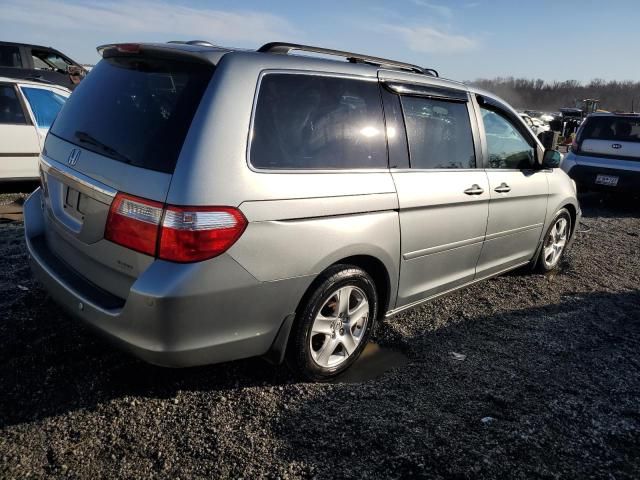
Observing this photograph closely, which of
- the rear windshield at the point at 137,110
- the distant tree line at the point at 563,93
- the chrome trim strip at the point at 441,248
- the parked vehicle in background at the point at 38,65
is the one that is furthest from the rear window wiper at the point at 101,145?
the distant tree line at the point at 563,93

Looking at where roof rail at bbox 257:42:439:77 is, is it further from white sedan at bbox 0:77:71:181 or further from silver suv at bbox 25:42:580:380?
white sedan at bbox 0:77:71:181

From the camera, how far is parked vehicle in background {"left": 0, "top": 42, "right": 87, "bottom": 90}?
1171cm

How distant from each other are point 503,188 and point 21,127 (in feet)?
20.0

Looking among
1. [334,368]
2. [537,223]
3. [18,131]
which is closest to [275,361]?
[334,368]

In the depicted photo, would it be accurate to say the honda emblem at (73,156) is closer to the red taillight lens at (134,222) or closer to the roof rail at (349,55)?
the red taillight lens at (134,222)

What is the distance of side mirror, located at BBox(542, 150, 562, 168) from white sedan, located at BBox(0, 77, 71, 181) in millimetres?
5769

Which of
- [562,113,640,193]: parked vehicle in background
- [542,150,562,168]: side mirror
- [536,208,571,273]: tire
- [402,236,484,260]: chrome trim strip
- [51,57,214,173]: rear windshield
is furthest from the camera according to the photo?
[562,113,640,193]: parked vehicle in background

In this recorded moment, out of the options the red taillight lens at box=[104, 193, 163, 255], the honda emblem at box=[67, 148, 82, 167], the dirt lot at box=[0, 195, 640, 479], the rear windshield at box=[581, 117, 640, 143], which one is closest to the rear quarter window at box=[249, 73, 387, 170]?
the red taillight lens at box=[104, 193, 163, 255]

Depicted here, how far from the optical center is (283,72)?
2562mm

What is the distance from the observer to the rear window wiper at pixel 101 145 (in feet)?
7.85

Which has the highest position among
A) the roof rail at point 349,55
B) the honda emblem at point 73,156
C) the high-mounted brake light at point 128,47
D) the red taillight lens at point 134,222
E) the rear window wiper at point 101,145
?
the roof rail at point 349,55

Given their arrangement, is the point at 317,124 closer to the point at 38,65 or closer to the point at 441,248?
the point at 441,248

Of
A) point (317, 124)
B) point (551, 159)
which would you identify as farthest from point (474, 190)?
point (317, 124)

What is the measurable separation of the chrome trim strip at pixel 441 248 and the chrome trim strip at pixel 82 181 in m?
1.75
